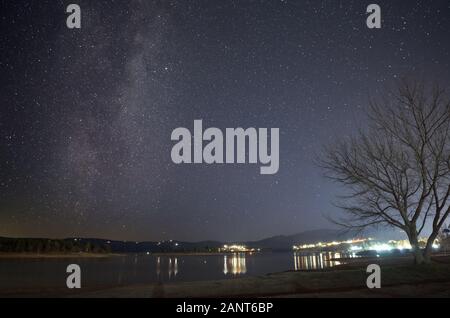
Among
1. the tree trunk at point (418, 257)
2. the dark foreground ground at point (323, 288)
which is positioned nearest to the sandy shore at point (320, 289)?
the dark foreground ground at point (323, 288)

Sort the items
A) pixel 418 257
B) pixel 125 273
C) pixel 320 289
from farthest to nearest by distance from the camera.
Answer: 1. pixel 125 273
2. pixel 418 257
3. pixel 320 289

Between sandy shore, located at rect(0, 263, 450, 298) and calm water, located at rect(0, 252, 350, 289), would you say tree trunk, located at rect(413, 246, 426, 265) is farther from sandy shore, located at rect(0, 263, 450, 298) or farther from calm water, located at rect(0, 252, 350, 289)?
calm water, located at rect(0, 252, 350, 289)

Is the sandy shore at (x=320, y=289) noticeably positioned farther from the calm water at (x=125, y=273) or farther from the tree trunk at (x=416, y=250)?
the calm water at (x=125, y=273)

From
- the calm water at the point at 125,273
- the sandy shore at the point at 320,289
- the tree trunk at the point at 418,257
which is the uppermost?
the tree trunk at the point at 418,257

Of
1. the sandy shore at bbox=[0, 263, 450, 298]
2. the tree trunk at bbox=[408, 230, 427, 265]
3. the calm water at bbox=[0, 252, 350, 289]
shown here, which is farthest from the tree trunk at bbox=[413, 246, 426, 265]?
the calm water at bbox=[0, 252, 350, 289]

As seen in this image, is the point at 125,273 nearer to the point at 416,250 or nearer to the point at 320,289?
the point at 416,250

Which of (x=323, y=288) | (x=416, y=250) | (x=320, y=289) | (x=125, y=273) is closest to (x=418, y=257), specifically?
(x=416, y=250)

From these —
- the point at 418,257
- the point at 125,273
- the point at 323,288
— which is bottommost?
the point at 125,273

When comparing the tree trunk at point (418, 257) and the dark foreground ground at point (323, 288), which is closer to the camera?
the dark foreground ground at point (323, 288)
